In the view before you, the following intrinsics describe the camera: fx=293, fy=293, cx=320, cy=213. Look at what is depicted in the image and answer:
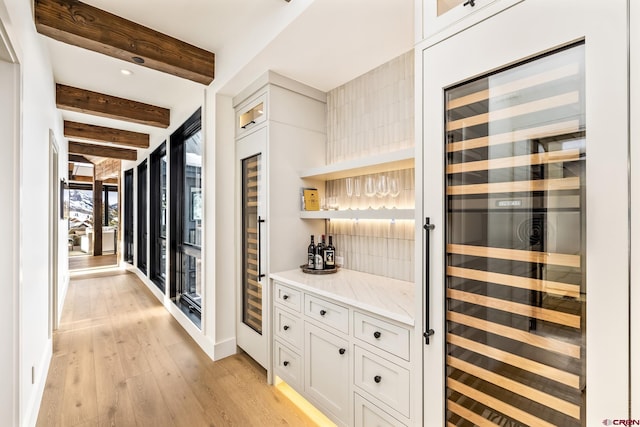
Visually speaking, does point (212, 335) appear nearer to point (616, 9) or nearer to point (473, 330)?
point (473, 330)

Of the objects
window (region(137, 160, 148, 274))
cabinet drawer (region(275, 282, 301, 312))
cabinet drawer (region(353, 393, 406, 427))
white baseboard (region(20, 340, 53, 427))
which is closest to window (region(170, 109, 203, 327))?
white baseboard (region(20, 340, 53, 427))

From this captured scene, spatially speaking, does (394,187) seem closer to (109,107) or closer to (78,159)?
(109,107)

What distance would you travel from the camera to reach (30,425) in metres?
1.85

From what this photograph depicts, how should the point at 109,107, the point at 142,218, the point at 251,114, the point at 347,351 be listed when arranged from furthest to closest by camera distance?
the point at 142,218, the point at 109,107, the point at 251,114, the point at 347,351

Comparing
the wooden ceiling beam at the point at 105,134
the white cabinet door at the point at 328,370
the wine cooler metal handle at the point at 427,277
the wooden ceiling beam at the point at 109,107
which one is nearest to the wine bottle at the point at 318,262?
the white cabinet door at the point at 328,370

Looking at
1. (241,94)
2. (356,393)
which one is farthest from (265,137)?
(356,393)

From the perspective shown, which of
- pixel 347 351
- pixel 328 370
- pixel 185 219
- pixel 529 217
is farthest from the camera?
pixel 185 219

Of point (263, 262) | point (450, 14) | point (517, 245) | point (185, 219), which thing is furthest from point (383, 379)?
point (185, 219)

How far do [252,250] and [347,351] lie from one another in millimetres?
1384

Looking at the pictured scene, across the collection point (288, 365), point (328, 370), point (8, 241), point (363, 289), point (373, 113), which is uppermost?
point (373, 113)

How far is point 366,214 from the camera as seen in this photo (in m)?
2.01

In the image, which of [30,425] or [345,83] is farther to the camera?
[345,83]

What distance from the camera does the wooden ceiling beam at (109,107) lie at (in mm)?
3336

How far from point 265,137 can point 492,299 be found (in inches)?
78.1
